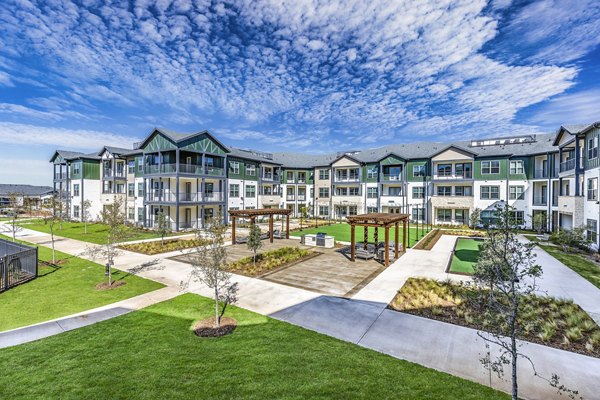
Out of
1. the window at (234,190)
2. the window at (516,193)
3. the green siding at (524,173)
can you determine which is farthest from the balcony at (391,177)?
the window at (234,190)

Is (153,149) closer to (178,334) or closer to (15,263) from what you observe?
(15,263)

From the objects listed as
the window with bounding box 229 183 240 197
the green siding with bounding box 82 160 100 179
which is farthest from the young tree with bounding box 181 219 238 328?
the green siding with bounding box 82 160 100 179

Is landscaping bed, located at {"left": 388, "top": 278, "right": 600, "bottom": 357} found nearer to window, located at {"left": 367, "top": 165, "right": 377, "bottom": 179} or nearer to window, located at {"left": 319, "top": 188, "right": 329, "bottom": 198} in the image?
window, located at {"left": 367, "top": 165, "right": 377, "bottom": 179}

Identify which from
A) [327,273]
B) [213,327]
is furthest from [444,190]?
[213,327]

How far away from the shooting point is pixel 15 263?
47.8ft

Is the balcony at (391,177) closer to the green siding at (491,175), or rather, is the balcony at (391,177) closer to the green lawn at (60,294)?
the green siding at (491,175)

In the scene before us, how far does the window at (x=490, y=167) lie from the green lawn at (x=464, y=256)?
14.5 metres

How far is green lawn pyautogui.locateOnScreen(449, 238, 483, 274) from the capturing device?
1780 centimetres

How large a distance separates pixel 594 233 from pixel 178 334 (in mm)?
28968

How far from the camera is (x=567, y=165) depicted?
89.5 ft

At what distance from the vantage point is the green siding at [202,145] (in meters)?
32.3

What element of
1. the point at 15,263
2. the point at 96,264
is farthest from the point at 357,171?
the point at 15,263

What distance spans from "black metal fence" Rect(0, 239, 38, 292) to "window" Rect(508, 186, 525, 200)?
4673cm

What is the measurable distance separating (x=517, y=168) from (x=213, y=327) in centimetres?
4151
